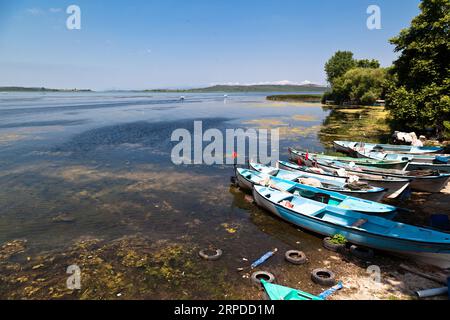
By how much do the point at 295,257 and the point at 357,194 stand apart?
6.14 meters

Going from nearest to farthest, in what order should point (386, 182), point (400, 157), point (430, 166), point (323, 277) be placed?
point (323, 277) → point (386, 182) → point (430, 166) → point (400, 157)

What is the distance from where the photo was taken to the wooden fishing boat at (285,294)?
8.92m

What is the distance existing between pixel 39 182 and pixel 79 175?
2873 millimetres

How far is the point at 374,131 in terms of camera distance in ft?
135

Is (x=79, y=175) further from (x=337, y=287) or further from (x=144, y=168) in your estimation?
(x=337, y=287)

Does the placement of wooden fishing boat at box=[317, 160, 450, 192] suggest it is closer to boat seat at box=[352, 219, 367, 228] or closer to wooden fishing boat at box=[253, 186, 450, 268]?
wooden fishing boat at box=[253, 186, 450, 268]

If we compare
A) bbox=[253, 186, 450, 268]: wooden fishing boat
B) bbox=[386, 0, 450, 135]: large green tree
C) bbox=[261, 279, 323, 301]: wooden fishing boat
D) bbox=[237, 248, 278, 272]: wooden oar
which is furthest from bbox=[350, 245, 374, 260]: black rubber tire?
bbox=[386, 0, 450, 135]: large green tree

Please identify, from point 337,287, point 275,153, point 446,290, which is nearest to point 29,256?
point 337,287

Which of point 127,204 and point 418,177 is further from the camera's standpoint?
point 127,204

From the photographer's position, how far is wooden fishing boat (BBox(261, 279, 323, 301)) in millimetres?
8922

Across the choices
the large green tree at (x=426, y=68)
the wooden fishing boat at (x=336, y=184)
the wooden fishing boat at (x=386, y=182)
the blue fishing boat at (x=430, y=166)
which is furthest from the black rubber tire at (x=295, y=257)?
the large green tree at (x=426, y=68)

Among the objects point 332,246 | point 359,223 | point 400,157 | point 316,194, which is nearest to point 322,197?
point 316,194

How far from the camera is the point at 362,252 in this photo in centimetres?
1186

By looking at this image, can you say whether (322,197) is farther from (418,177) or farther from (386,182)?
(418,177)
